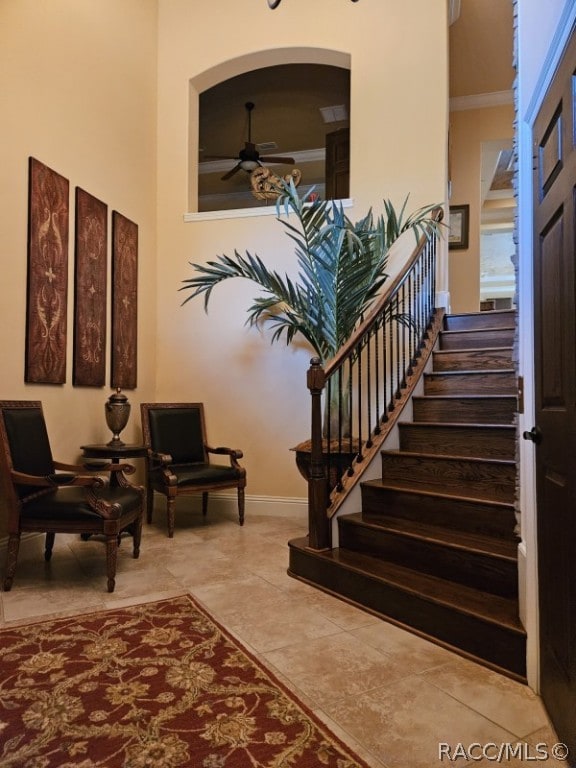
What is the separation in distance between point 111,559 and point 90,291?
2.20 m

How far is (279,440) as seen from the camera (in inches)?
188


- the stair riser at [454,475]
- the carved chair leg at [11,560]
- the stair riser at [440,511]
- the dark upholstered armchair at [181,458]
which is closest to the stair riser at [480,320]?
the stair riser at [454,475]

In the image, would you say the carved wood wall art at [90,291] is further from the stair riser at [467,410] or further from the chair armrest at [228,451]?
the stair riser at [467,410]

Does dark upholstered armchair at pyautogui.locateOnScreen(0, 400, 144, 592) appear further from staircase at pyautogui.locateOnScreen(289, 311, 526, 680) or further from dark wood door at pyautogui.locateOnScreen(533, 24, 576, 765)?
dark wood door at pyautogui.locateOnScreen(533, 24, 576, 765)

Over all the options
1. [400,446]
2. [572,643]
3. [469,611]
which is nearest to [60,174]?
[400,446]

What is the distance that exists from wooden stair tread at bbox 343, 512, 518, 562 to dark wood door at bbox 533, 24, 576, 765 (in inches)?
22.7

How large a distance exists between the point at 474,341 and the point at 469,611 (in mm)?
2551

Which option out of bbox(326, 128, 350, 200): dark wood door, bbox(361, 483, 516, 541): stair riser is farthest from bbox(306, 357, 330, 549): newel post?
bbox(326, 128, 350, 200): dark wood door

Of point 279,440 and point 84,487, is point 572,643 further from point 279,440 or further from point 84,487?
point 279,440

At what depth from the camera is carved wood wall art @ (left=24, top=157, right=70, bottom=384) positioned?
3.54 metres

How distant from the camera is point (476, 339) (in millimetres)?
4207

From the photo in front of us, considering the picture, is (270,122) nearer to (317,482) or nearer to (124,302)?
(124,302)

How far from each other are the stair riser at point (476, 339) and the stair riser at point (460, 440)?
115 centimetres

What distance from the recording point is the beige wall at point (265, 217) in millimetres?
4605
